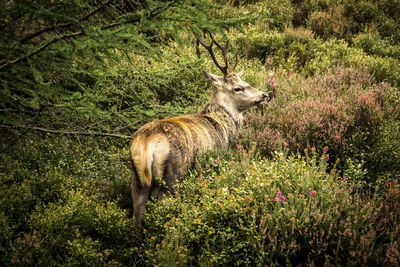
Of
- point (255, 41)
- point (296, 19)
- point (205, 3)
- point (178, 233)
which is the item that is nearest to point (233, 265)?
point (178, 233)

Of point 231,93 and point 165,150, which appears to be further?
point 231,93

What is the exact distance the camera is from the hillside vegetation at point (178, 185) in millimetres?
2105

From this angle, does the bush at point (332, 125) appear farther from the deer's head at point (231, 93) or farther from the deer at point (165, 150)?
the deer at point (165, 150)

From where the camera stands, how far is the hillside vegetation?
211 cm

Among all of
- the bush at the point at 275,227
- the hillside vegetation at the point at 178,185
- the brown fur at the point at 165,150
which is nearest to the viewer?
the hillside vegetation at the point at 178,185

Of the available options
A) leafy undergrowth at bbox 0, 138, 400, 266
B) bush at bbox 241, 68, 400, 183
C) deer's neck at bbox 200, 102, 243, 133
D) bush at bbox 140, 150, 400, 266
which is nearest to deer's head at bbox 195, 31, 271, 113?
deer's neck at bbox 200, 102, 243, 133

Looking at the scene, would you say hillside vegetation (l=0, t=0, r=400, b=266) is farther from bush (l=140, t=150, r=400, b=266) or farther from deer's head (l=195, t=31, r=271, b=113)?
deer's head (l=195, t=31, r=271, b=113)

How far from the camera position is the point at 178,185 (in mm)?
3203

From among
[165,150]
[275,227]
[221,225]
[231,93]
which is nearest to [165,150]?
[165,150]

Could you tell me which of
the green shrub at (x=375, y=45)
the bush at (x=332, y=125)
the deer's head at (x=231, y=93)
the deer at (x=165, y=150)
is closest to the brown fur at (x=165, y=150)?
the deer at (x=165, y=150)

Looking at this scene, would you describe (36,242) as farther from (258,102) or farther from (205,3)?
(258,102)

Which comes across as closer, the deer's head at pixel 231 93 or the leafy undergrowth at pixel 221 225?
the leafy undergrowth at pixel 221 225

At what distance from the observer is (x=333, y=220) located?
2.49m

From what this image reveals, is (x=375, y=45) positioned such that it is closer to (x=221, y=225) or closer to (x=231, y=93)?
(x=231, y=93)
